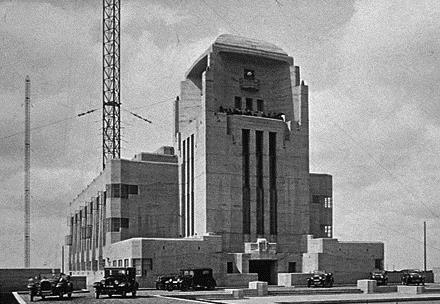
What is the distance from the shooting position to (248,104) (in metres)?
83.4

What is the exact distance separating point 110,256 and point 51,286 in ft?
102

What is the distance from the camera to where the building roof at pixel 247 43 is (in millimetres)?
79625

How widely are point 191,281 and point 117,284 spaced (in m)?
9.56

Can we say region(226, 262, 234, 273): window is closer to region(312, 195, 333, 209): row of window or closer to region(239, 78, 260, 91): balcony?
region(312, 195, 333, 209): row of window

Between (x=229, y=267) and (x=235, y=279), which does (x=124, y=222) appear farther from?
(x=235, y=279)

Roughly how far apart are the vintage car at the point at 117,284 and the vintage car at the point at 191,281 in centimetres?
785

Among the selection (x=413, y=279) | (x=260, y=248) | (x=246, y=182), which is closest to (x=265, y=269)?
(x=260, y=248)

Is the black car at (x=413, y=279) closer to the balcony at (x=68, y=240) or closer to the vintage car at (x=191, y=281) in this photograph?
the vintage car at (x=191, y=281)

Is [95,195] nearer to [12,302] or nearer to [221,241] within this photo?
[221,241]

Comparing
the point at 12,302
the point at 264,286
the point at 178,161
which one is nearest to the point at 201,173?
the point at 178,161

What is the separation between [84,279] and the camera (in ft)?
212

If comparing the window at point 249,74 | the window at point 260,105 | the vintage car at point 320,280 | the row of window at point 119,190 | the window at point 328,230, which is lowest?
the vintage car at point 320,280

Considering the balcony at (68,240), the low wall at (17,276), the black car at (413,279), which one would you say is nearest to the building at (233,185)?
the low wall at (17,276)

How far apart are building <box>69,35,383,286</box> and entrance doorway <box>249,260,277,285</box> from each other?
0.10 metres
